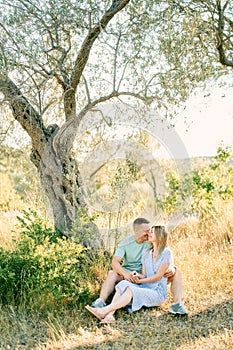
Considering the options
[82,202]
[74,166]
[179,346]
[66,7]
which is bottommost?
[179,346]

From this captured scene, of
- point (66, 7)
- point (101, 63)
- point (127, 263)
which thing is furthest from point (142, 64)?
point (127, 263)

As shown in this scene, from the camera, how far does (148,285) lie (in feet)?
19.1

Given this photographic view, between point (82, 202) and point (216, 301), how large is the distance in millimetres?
2277

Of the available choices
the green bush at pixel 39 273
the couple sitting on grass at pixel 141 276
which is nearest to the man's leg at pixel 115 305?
the couple sitting on grass at pixel 141 276

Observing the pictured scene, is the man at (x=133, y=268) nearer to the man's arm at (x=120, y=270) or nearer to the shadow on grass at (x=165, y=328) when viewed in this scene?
the man's arm at (x=120, y=270)

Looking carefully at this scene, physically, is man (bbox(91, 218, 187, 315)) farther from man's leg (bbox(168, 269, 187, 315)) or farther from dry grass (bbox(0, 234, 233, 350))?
dry grass (bbox(0, 234, 233, 350))

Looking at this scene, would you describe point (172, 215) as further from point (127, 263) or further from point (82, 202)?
point (127, 263)

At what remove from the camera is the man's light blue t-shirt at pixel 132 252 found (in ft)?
20.1

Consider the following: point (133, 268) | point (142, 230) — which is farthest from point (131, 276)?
point (142, 230)

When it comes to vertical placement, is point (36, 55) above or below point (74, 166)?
above

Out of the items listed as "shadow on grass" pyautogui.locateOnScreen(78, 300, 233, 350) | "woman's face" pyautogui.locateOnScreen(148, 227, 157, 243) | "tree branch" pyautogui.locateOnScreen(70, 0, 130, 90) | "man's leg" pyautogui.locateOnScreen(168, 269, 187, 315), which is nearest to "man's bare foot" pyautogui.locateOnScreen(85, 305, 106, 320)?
"shadow on grass" pyautogui.locateOnScreen(78, 300, 233, 350)

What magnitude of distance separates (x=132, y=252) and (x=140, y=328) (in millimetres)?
1085

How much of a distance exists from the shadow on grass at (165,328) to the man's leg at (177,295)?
64mm

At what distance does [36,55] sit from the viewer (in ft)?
20.7
